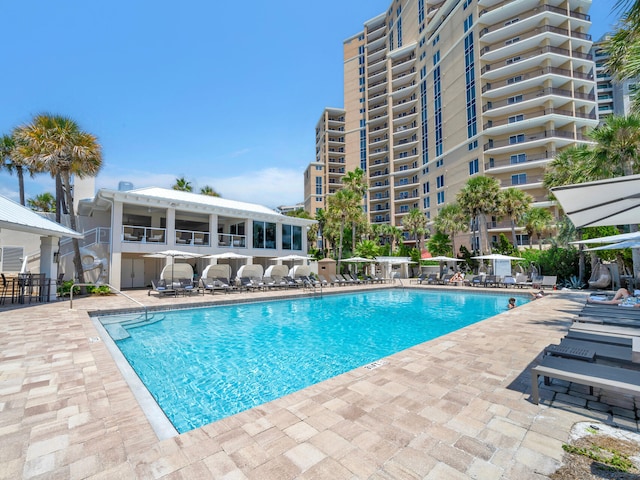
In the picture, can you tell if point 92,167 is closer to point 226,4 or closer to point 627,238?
point 226,4

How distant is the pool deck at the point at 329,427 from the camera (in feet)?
7.99

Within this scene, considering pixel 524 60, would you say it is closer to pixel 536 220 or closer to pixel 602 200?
pixel 536 220

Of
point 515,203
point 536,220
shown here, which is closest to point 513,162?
point 536,220

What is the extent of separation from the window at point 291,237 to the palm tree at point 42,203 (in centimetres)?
2753

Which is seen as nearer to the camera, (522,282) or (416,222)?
(522,282)

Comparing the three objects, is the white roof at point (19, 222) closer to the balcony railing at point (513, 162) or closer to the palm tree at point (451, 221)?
the palm tree at point (451, 221)

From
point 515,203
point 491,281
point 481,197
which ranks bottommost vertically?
point 491,281

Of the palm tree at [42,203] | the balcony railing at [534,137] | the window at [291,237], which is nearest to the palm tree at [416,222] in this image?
the balcony railing at [534,137]

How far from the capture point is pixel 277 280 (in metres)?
19.1

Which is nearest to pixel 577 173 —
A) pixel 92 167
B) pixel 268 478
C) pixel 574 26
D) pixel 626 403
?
pixel 626 403

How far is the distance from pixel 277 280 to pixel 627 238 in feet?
51.5

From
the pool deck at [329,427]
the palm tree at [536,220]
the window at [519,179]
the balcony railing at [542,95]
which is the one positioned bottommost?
the pool deck at [329,427]

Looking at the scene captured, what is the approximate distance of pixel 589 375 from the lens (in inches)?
127

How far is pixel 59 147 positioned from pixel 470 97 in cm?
4404
